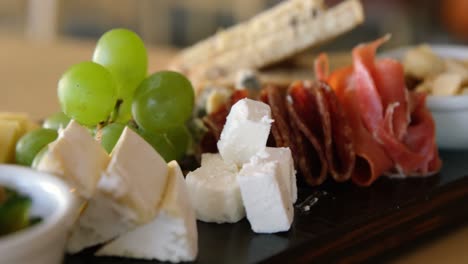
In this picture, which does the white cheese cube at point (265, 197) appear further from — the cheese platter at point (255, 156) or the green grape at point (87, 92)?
the green grape at point (87, 92)

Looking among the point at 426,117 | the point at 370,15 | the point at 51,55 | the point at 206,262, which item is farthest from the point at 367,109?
the point at 370,15

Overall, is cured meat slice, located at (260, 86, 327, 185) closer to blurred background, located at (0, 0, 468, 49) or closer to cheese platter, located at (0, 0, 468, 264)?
cheese platter, located at (0, 0, 468, 264)

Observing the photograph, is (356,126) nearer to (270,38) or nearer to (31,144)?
(270,38)

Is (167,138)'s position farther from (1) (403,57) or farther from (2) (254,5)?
(2) (254,5)

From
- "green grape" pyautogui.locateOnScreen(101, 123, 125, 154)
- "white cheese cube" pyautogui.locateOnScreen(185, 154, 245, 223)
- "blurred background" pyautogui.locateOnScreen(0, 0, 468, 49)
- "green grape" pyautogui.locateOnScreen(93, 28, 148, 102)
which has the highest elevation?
"green grape" pyautogui.locateOnScreen(93, 28, 148, 102)

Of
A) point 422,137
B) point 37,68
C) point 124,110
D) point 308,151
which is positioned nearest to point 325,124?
point 308,151

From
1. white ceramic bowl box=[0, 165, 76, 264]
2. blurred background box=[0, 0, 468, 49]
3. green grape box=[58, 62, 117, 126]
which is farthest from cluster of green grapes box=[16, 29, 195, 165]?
blurred background box=[0, 0, 468, 49]

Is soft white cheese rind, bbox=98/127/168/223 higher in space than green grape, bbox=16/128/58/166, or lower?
higher
